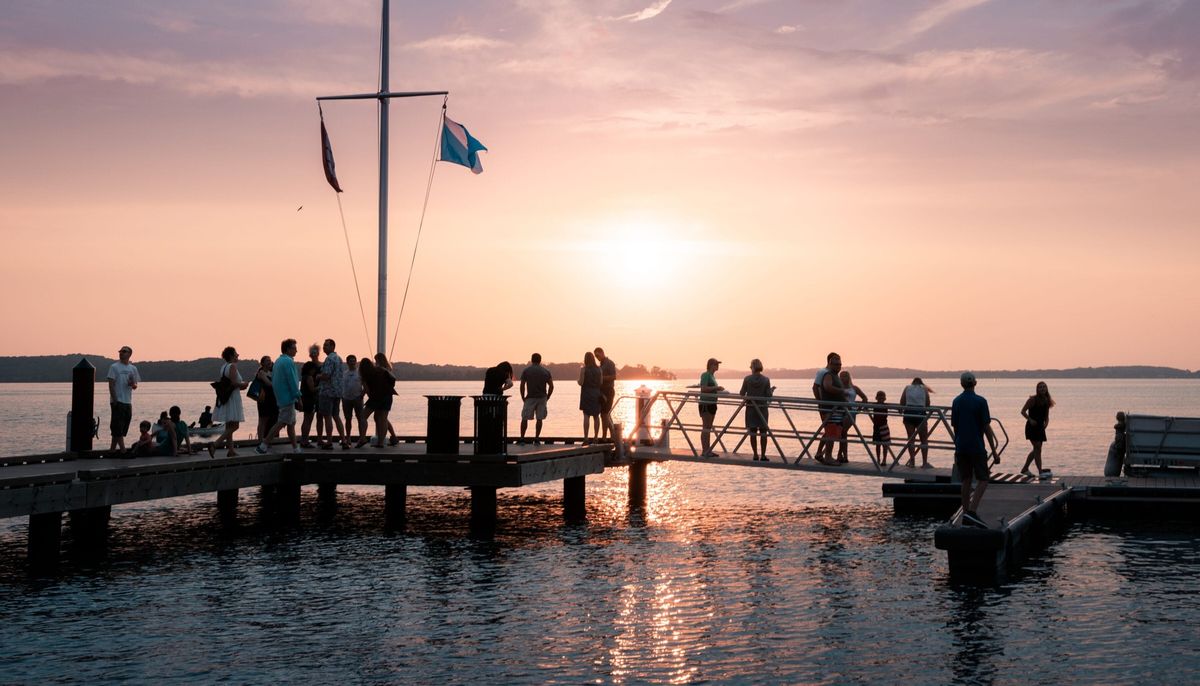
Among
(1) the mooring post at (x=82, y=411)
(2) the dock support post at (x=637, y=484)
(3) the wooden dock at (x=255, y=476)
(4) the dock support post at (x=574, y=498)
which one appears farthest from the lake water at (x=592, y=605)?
(2) the dock support post at (x=637, y=484)

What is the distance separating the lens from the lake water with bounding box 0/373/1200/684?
11.8 m

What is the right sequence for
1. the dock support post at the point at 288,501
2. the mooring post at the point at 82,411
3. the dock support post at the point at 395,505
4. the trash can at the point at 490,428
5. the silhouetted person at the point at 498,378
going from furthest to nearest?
the dock support post at the point at 288,501 → the dock support post at the point at 395,505 → the silhouetted person at the point at 498,378 → the trash can at the point at 490,428 → the mooring post at the point at 82,411

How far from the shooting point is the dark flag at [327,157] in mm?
27453

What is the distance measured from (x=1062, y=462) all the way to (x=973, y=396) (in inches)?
1521

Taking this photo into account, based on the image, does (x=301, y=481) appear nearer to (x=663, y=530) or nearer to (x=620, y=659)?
(x=663, y=530)

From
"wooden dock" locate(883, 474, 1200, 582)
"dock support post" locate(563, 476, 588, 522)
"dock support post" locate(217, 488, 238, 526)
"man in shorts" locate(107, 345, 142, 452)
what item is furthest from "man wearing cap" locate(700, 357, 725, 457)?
"man in shorts" locate(107, 345, 142, 452)

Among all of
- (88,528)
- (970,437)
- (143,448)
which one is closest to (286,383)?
(143,448)

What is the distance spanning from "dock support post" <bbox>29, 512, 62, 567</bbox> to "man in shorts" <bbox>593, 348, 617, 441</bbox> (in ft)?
36.8

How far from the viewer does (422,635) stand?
13.3m

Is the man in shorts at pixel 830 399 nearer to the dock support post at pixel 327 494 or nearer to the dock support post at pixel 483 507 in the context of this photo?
the dock support post at pixel 483 507

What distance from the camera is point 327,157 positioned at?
2744 centimetres

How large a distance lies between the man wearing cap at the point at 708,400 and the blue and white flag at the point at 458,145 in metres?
7.41

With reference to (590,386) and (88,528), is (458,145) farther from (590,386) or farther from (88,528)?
(88,528)

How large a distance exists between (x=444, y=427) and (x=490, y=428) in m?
0.88
